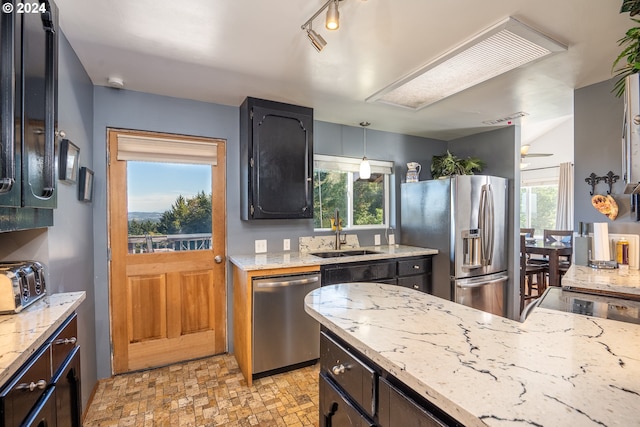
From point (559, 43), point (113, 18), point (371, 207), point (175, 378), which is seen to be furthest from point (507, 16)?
point (175, 378)

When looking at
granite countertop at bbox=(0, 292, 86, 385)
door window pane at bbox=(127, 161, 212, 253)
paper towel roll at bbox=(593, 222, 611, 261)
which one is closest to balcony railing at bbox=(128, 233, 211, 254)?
door window pane at bbox=(127, 161, 212, 253)

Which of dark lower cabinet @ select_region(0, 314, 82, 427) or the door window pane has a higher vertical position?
the door window pane

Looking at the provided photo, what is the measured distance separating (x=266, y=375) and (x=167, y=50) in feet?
8.23

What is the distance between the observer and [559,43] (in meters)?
1.84

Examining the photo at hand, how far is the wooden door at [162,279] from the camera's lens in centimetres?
254

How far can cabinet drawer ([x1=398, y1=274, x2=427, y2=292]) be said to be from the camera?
3.15m

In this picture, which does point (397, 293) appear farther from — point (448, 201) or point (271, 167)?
point (448, 201)

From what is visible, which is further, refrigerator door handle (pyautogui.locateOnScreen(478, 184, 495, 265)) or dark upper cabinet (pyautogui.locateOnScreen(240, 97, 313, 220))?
refrigerator door handle (pyautogui.locateOnScreen(478, 184, 495, 265))

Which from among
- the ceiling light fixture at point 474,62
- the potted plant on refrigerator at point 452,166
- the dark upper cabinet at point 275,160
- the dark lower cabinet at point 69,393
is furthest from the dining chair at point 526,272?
the dark lower cabinet at point 69,393

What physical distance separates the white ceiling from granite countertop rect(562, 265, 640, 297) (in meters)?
1.46

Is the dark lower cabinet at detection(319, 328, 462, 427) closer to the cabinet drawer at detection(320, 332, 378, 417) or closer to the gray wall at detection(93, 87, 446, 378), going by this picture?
the cabinet drawer at detection(320, 332, 378, 417)

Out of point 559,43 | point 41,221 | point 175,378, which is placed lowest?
point 175,378

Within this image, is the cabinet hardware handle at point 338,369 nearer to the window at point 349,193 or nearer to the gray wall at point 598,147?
the window at point 349,193

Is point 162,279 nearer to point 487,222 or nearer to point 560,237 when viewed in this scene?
point 487,222
